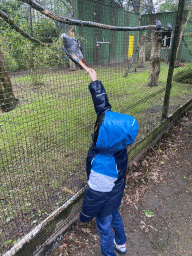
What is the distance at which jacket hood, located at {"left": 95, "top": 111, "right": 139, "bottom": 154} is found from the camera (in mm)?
1200

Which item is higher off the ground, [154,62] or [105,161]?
[154,62]

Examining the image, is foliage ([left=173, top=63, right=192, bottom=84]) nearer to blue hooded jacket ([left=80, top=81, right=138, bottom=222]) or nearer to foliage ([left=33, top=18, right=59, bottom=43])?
foliage ([left=33, top=18, right=59, bottom=43])

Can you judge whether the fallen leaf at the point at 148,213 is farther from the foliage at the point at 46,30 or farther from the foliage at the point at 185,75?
the foliage at the point at 185,75

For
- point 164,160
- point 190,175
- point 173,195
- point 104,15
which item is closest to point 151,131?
point 164,160

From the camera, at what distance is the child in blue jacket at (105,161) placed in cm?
123

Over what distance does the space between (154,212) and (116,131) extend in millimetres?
1404

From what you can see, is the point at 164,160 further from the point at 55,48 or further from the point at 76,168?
the point at 55,48

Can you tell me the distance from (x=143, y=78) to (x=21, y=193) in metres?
4.79

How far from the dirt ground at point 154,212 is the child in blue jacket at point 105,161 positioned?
0.36 meters

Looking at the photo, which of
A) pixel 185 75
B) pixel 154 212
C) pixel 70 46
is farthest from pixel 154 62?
pixel 70 46

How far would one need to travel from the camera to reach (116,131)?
122 centimetres

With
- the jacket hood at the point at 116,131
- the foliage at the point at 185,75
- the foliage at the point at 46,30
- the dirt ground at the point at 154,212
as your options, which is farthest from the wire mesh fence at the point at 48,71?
the foliage at the point at 185,75

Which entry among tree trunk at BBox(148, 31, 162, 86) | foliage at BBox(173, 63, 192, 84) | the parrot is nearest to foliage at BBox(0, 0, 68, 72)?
the parrot

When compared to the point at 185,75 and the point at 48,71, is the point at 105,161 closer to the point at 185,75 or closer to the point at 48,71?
the point at 48,71
